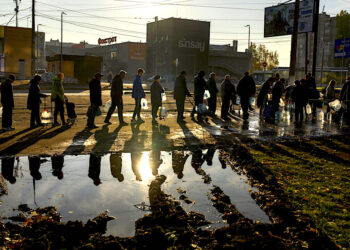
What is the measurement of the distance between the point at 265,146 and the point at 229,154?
57.1 inches

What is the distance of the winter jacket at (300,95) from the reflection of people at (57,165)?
9674 mm

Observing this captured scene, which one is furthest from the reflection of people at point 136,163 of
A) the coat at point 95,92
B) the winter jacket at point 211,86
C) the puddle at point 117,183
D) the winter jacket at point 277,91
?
the winter jacket at point 277,91

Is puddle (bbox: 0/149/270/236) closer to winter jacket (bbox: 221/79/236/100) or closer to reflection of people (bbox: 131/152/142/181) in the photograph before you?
reflection of people (bbox: 131/152/142/181)

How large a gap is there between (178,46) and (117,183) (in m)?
68.9

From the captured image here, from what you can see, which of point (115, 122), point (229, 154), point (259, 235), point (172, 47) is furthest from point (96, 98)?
point (172, 47)

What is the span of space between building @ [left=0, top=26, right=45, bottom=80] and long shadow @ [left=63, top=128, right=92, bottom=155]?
41.9 m

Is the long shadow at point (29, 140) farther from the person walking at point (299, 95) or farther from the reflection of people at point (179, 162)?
the person walking at point (299, 95)

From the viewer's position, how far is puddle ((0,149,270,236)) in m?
4.99

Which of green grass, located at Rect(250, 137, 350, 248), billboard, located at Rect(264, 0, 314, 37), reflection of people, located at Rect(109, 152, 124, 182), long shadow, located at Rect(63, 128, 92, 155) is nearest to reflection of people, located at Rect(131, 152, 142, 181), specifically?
reflection of people, located at Rect(109, 152, 124, 182)

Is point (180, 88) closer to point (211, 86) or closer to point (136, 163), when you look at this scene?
point (211, 86)

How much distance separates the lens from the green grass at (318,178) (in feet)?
15.4

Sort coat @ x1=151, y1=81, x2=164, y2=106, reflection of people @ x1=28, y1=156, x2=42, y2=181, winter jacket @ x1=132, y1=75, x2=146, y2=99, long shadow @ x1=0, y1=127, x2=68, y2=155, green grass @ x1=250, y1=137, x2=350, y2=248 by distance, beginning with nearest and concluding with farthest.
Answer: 1. green grass @ x1=250, y1=137, x2=350, y2=248
2. reflection of people @ x1=28, y1=156, x2=42, y2=181
3. long shadow @ x1=0, y1=127, x2=68, y2=155
4. winter jacket @ x1=132, y1=75, x2=146, y2=99
5. coat @ x1=151, y1=81, x2=164, y2=106

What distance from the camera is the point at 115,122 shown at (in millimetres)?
13367

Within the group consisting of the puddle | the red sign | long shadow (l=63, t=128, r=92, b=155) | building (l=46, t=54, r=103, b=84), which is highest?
the red sign
